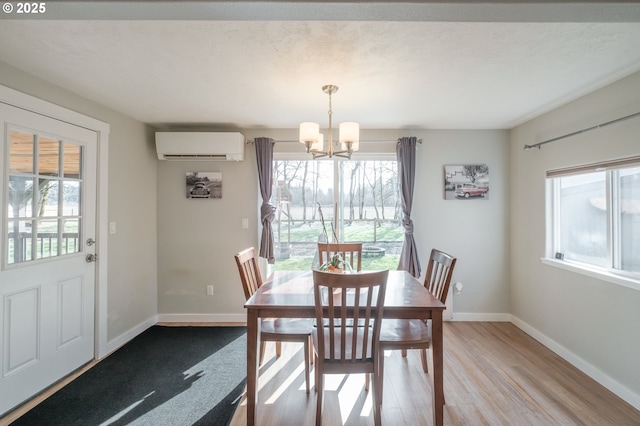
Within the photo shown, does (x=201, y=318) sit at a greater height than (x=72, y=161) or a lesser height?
lesser

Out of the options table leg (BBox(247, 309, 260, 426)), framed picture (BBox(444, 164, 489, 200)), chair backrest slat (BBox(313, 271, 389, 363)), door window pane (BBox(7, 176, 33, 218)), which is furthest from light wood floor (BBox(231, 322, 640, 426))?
door window pane (BBox(7, 176, 33, 218))

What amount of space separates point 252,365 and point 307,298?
52 centimetres

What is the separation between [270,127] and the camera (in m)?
3.50

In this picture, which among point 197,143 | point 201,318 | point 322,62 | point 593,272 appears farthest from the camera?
point 201,318

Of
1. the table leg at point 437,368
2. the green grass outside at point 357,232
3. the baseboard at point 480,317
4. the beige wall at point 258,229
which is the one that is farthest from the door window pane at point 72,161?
the baseboard at point 480,317

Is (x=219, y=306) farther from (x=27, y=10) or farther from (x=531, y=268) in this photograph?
(x=531, y=268)

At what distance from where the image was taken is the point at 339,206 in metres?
3.60

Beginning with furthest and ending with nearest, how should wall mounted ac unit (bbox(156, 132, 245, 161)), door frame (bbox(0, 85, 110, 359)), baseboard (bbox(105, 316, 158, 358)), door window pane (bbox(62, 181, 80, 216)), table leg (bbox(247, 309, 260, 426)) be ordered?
wall mounted ac unit (bbox(156, 132, 245, 161)), baseboard (bbox(105, 316, 158, 358)), door frame (bbox(0, 85, 110, 359)), door window pane (bbox(62, 181, 80, 216)), table leg (bbox(247, 309, 260, 426))

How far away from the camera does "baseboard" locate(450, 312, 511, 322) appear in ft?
11.5

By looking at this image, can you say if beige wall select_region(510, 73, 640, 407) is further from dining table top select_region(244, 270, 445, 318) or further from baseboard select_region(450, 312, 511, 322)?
dining table top select_region(244, 270, 445, 318)

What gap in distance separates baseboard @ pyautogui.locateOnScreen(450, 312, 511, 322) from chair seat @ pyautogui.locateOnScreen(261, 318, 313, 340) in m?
2.18

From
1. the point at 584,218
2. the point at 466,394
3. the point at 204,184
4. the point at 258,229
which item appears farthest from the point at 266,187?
the point at 584,218

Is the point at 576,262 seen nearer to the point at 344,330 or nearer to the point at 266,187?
the point at 344,330

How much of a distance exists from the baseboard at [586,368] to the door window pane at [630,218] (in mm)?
854
